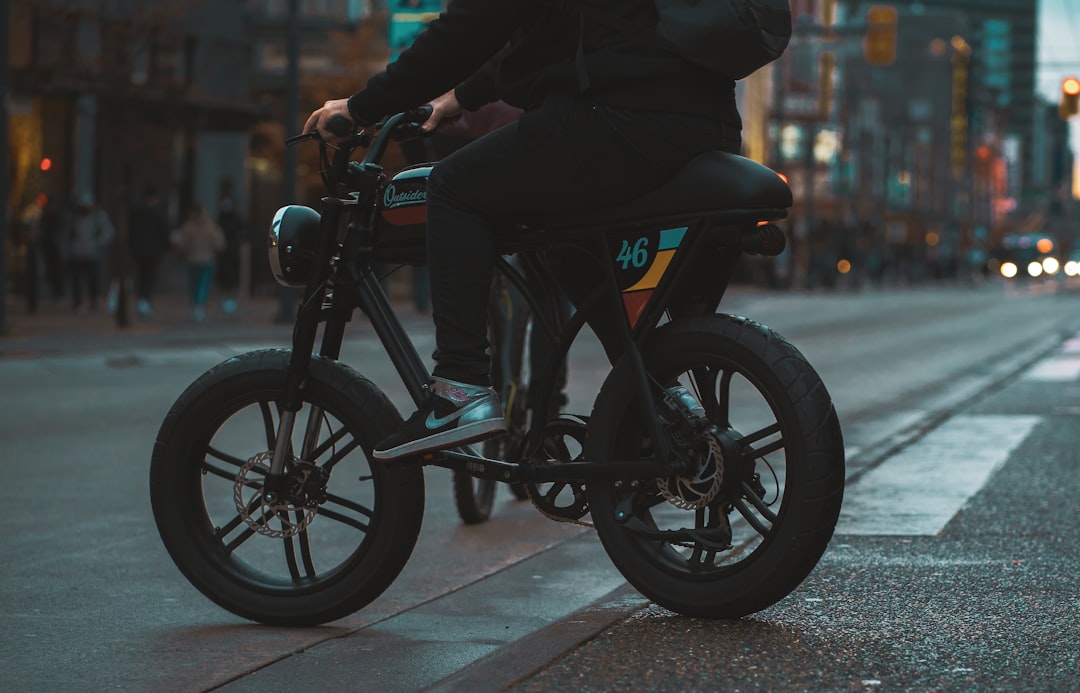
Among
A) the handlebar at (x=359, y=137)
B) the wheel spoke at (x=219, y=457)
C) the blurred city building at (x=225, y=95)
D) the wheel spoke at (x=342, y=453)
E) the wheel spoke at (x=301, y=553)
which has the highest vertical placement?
the blurred city building at (x=225, y=95)

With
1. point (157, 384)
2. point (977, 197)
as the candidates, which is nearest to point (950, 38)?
point (977, 197)

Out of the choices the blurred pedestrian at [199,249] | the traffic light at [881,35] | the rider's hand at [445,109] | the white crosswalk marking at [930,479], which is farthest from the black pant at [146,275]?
the rider's hand at [445,109]

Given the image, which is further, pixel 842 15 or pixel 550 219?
pixel 842 15

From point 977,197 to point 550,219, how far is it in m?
168

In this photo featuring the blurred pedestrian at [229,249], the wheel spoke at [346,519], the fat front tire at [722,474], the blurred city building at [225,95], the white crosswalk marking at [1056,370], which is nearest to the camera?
the fat front tire at [722,474]

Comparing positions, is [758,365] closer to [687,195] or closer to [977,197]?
[687,195]

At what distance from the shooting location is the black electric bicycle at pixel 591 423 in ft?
13.6

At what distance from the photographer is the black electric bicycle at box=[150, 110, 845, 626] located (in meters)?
4.14

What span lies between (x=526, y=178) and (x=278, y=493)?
104 centimetres

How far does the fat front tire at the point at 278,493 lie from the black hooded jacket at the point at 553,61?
28.1 inches

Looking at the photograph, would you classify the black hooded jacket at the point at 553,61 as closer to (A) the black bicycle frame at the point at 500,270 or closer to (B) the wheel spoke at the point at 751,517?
(A) the black bicycle frame at the point at 500,270

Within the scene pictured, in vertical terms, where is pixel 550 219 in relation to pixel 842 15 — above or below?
below

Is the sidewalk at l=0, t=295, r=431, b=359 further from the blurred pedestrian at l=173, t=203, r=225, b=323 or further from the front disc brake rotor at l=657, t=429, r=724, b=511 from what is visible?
the front disc brake rotor at l=657, t=429, r=724, b=511

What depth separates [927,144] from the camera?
143250mm
